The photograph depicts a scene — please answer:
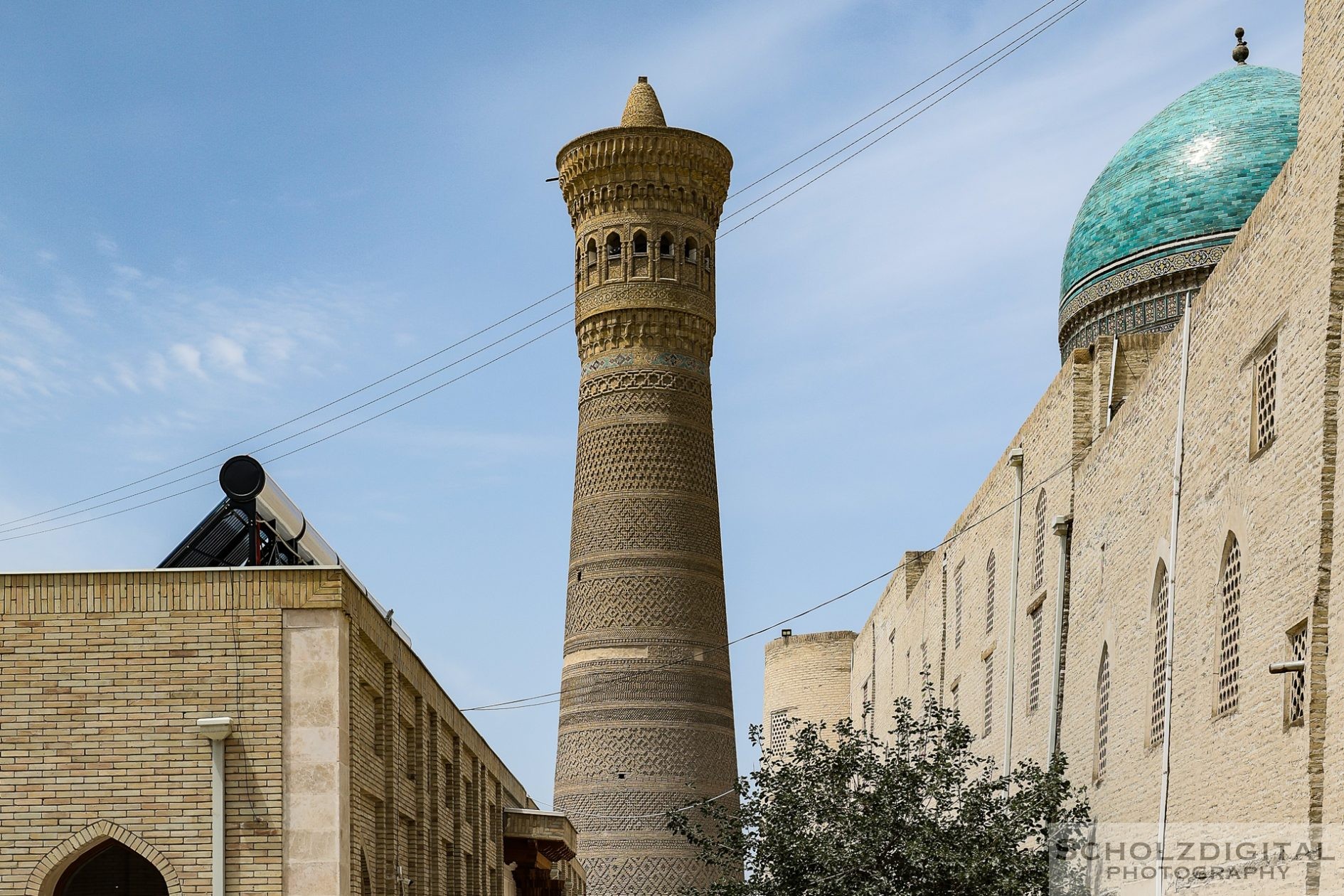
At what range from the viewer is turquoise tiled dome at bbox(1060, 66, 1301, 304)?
18203 mm

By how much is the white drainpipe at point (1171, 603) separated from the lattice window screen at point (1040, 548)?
4.85 metres

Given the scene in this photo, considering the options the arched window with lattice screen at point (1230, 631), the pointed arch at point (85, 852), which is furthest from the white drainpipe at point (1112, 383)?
the pointed arch at point (85, 852)

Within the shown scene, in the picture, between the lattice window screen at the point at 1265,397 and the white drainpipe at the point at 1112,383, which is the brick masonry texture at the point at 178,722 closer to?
the lattice window screen at the point at 1265,397

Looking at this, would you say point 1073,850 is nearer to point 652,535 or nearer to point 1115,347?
point 1115,347

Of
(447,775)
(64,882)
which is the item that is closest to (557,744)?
(447,775)

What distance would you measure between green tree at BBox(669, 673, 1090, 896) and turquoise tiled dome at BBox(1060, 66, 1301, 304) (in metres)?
5.23

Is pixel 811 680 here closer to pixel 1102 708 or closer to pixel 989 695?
pixel 989 695

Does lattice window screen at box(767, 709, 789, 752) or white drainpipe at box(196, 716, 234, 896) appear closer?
white drainpipe at box(196, 716, 234, 896)

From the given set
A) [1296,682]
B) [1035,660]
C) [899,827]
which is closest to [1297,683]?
[1296,682]

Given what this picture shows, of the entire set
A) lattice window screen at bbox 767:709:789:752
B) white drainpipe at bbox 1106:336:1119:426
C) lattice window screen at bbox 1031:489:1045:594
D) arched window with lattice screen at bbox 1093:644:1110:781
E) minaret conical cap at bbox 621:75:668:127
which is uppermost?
minaret conical cap at bbox 621:75:668:127

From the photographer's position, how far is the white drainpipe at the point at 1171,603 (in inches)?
501

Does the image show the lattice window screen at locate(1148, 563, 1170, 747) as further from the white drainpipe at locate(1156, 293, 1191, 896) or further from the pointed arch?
the pointed arch

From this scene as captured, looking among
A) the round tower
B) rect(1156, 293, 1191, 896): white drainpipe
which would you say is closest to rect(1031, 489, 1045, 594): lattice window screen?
rect(1156, 293, 1191, 896): white drainpipe

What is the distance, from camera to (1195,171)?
728 inches
